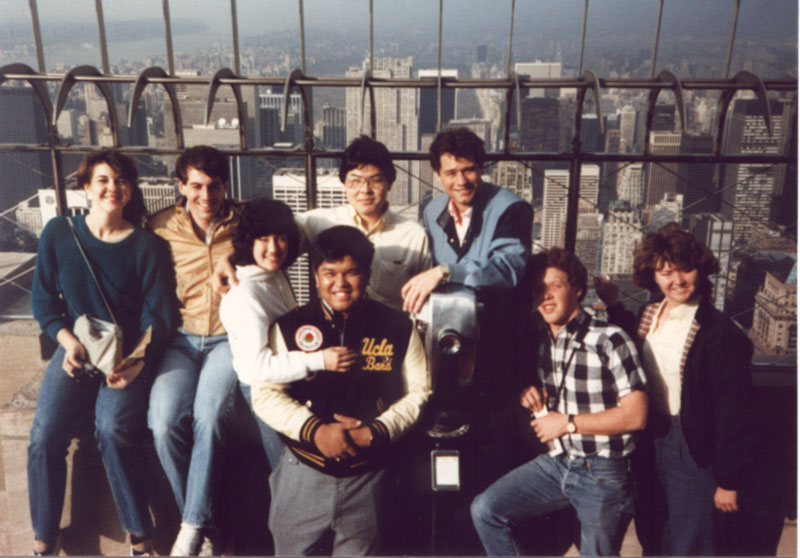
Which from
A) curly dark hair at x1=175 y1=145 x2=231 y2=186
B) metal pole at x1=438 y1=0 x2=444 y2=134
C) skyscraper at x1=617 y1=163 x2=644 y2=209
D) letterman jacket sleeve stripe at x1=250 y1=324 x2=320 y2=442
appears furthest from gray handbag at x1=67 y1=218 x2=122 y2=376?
skyscraper at x1=617 y1=163 x2=644 y2=209

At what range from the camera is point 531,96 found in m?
2.27

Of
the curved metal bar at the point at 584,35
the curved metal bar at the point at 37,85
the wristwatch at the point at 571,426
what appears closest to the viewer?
the wristwatch at the point at 571,426

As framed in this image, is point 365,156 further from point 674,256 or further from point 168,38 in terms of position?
point 168,38

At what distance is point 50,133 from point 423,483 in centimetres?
187

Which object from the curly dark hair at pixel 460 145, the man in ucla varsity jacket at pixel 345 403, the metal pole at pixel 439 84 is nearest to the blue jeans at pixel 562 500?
the man in ucla varsity jacket at pixel 345 403

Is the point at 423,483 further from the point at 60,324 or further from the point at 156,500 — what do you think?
the point at 60,324

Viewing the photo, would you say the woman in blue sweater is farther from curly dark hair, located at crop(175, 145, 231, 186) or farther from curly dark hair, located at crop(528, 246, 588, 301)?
curly dark hair, located at crop(528, 246, 588, 301)

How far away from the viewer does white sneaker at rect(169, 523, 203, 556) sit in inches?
73.2

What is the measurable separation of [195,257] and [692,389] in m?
1.53

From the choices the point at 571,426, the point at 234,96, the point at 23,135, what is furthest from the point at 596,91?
the point at 23,135

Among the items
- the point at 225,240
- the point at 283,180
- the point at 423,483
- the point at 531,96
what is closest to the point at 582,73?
the point at 531,96

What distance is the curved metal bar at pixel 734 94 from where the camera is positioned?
6.78 feet

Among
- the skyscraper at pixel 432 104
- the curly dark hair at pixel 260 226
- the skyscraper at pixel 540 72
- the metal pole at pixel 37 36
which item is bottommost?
the curly dark hair at pixel 260 226

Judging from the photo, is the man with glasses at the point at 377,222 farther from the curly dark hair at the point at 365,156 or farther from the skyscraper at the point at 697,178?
the skyscraper at the point at 697,178
